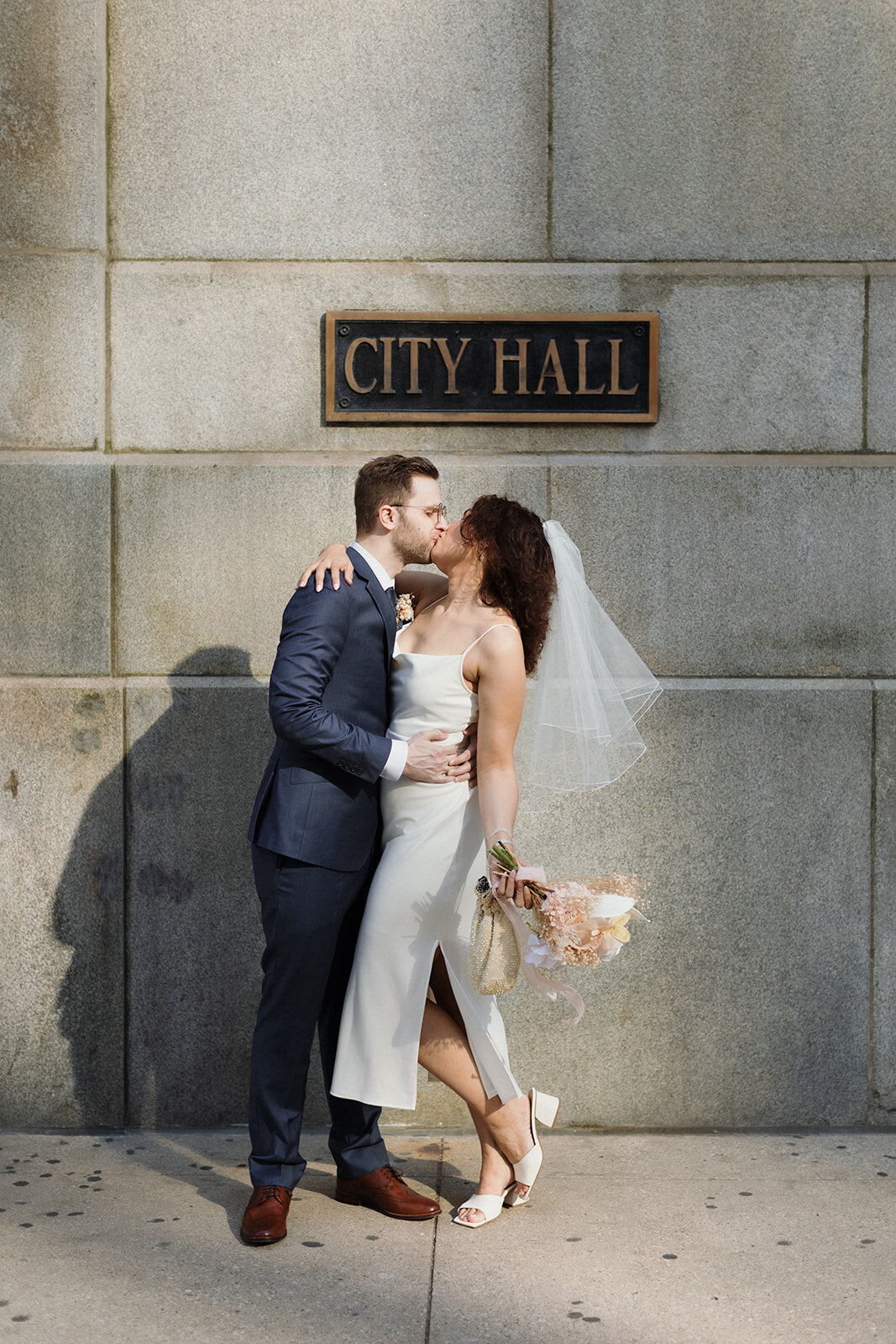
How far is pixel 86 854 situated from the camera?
4.56 meters

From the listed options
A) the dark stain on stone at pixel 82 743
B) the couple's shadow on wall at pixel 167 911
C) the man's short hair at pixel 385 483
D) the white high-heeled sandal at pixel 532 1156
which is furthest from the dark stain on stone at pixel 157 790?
the white high-heeled sandal at pixel 532 1156

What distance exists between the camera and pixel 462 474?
457 centimetres

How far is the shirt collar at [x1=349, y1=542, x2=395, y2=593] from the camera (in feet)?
12.1

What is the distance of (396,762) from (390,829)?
0.34m

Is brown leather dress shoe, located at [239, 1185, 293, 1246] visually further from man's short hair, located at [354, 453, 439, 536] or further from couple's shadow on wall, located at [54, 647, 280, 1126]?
man's short hair, located at [354, 453, 439, 536]

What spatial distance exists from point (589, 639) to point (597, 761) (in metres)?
0.44

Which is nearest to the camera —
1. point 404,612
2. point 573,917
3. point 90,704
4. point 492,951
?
point 573,917

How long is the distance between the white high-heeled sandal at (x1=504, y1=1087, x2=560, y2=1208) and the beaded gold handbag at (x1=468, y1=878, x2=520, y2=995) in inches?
20.4

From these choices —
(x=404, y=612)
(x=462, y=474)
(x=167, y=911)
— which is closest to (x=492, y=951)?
(x=404, y=612)

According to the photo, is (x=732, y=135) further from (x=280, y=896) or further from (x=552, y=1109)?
(x=552, y=1109)

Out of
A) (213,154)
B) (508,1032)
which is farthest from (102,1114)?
(213,154)

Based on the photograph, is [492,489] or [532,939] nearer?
[532,939]

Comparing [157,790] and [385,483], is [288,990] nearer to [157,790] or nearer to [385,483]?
[157,790]

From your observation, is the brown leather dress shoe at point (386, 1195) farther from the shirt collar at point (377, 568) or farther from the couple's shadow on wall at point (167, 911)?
the shirt collar at point (377, 568)
